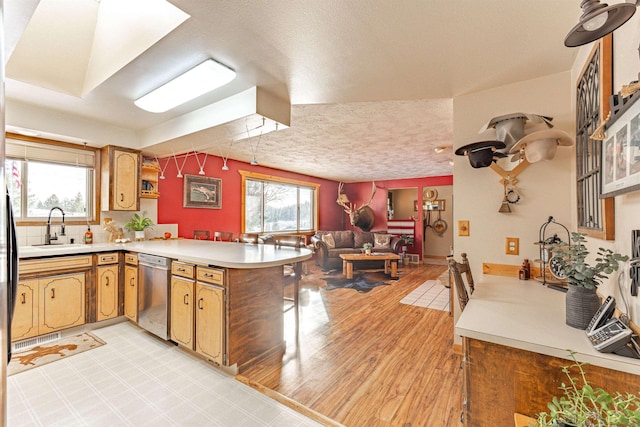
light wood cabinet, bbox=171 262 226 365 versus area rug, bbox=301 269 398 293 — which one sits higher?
light wood cabinet, bbox=171 262 226 365

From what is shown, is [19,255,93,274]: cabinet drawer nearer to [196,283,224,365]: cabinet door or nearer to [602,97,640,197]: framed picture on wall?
[196,283,224,365]: cabinet door

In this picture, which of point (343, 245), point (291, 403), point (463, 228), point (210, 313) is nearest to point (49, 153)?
point (210, 313)

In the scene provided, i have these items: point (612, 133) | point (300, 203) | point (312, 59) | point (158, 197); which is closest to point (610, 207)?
point (612, 133)

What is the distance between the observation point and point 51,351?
2580mm

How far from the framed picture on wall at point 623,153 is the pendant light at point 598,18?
0.84ft

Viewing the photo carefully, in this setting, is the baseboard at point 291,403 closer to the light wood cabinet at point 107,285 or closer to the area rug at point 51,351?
the area rug at point 51,351

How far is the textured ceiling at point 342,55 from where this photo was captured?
1467 millimetres

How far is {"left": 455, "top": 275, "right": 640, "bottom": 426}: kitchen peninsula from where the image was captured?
0.95 metres

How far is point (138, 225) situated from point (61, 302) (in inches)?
46.4

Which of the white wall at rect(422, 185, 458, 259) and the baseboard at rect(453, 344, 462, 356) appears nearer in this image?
the baseboard at rect(453, 344, 462, 356)

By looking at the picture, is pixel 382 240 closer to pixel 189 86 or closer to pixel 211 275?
pixel 211 275

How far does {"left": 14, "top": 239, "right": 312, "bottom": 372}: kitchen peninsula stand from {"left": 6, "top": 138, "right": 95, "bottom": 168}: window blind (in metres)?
1.05

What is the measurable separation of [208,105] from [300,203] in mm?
4957

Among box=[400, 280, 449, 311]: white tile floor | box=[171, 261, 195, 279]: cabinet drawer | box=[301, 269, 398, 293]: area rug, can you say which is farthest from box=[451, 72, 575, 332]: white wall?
box=[301, 269, 398, 293]: area rug
